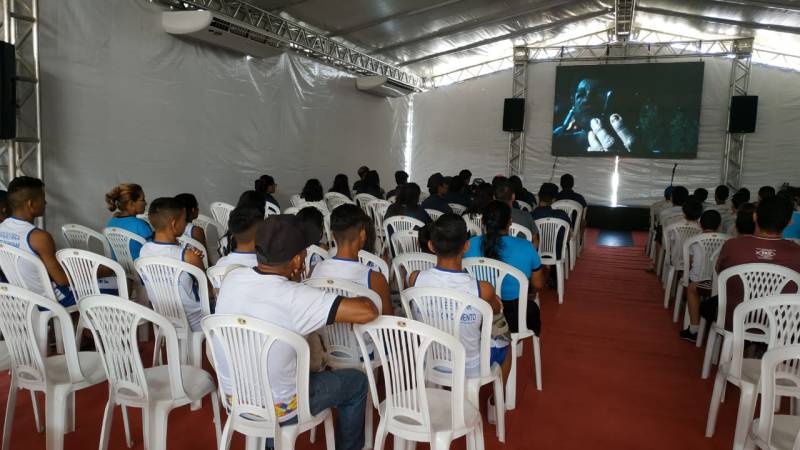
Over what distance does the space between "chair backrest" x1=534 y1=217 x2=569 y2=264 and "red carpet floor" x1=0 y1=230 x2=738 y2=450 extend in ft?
2.00

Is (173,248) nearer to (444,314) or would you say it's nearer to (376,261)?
(376,261)

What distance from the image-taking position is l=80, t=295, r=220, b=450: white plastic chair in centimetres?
208

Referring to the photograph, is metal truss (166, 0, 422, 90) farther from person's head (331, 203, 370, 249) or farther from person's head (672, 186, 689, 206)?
person's head (672, 186, 689, 206)

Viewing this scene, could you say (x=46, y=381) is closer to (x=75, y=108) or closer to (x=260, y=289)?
(x=260, y=289)

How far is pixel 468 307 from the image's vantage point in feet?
7.72

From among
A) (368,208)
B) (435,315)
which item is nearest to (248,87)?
(368,208)

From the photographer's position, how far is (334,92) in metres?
9.69

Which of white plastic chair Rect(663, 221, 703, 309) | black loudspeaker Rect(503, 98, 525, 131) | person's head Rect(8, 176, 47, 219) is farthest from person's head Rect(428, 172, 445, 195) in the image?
black loudspeaker Rect(503, 98, 525, 131)

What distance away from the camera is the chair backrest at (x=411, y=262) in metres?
3.34

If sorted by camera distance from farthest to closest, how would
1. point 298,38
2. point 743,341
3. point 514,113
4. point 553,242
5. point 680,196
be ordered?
point 514,113
point 298,38
point 680,196
point 553,242
point 743,341

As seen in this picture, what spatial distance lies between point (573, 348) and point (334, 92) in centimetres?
691

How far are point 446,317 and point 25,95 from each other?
429 cm

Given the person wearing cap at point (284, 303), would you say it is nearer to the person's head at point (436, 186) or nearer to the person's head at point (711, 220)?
the person's head at point (711, 220)

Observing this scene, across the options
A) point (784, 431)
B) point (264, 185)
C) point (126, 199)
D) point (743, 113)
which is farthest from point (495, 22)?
point (784, 431)
